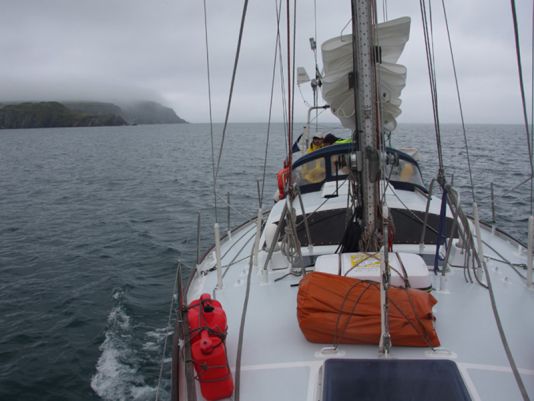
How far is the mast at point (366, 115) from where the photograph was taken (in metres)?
4.01

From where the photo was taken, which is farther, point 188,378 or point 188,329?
point 188,329

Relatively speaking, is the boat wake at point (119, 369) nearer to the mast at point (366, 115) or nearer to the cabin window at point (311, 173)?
the mast at point (366, 115)

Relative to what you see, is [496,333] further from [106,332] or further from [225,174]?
[225,174]

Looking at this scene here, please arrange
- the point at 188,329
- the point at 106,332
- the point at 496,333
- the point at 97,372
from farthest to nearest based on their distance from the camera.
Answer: the point at 106,332
the point at 97,372
the point at 496,333
the point at 188,329

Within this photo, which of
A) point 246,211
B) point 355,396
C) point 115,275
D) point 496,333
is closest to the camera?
point 355,396

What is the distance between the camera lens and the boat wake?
603 centimetres

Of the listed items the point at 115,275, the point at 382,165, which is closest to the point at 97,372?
the point at 115,275

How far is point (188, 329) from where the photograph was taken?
333 centimetres

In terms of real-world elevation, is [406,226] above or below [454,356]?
above

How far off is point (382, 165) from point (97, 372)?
222 inches

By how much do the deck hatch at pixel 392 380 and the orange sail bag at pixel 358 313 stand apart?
227 millimetres

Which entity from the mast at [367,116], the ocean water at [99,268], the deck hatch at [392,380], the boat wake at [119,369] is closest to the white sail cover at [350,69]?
the mast at [367,116]

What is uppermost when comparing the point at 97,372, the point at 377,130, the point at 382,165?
the point at 377,130

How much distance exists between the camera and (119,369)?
21.6ft
